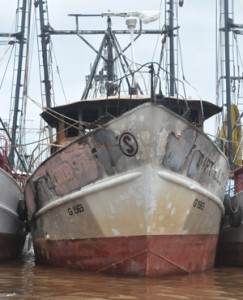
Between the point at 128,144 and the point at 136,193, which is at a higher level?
the point at 128,144

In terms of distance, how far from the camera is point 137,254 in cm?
888

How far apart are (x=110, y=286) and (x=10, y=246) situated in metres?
5.34

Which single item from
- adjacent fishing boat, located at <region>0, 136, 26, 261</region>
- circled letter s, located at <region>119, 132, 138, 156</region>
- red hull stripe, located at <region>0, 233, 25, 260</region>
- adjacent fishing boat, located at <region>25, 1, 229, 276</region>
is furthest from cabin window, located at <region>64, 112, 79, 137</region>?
circled letter s, located at <region>119, 132, 138, 156</region>

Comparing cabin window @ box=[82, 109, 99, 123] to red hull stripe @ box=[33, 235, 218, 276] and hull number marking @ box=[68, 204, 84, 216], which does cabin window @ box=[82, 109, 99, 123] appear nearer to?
hull number marking @ box=[68, 204, 84, 216]

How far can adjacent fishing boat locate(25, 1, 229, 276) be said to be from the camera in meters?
8.89

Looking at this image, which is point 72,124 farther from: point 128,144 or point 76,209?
point 128,144

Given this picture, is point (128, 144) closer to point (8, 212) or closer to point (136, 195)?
point (136, 195)

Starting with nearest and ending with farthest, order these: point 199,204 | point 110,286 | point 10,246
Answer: point 110,286 → point 199,204 → point 10,246

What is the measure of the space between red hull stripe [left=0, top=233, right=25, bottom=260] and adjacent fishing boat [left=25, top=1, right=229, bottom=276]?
7.02 ft

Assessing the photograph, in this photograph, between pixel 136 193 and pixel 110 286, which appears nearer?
pixel 110 286

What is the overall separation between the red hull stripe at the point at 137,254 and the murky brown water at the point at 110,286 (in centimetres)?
23

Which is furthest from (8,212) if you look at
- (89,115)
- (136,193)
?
(136,193)

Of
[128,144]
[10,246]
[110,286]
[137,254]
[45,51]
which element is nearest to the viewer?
A: [110,286]

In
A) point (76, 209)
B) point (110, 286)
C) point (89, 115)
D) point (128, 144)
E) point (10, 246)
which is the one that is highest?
point (89, 115)
